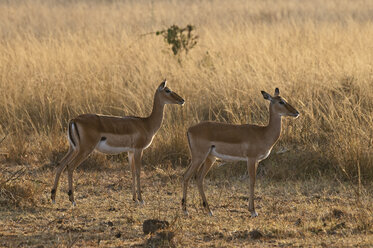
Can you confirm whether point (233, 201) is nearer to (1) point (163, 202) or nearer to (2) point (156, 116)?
(1) point (163, 202)

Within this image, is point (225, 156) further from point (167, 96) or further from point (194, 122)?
point (194, 122)

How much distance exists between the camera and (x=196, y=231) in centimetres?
595

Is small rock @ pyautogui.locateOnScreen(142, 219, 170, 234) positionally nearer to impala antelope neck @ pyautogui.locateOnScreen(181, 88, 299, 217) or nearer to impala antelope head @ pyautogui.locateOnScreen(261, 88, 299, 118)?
impala antelope neck @ pyautogui.locateOnScreen(181, 88, 299, 217)

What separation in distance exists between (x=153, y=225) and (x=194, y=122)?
3611 millimetres

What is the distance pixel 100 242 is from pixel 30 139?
4107 mm

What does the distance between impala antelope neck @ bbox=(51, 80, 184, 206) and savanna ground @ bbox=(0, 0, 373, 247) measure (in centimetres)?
36

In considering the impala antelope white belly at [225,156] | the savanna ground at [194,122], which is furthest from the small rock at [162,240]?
the impala antelope white belly at [225,156]

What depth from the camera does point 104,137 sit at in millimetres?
6828

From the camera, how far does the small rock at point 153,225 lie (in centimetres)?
569

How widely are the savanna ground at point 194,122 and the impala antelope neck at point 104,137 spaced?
36 centimetres

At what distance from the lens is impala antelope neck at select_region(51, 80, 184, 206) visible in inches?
265

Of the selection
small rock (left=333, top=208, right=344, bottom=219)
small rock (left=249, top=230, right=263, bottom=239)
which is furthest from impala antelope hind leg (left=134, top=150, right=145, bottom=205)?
small rock (left=333, top=208, right=344, bottom=219)

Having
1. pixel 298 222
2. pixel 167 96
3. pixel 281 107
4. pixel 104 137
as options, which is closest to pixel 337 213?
pixel 298 222

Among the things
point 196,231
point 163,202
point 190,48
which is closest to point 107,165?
point 163,202
